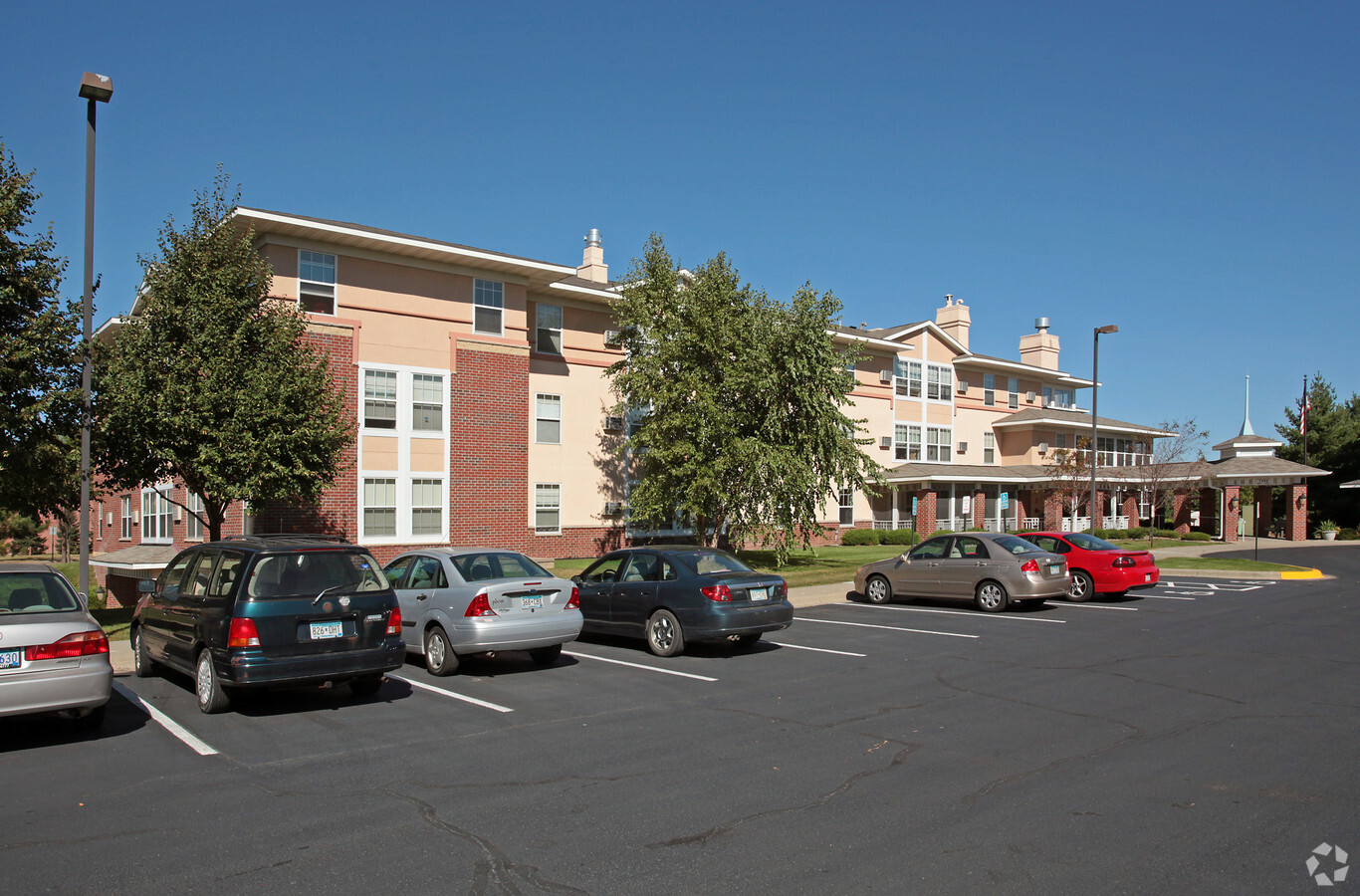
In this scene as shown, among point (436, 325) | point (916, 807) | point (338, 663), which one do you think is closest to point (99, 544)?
point (436, 325)

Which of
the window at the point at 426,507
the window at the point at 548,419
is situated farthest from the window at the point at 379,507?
the window at the point at 548,419

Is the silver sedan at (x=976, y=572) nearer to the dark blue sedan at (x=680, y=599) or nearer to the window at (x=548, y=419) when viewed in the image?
the dark blue sedan at (x=680, y=599)

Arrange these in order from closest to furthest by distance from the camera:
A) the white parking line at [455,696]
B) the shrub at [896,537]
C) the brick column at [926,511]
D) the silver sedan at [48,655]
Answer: the silver sedan at [48,655]
the white parking line at [455,696]
the shrub at [896,537]
the brick column at [926,511]

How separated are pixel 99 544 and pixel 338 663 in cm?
3281

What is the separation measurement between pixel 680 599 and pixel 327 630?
15.5 ft

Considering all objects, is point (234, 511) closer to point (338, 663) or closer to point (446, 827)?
point (338, 663)

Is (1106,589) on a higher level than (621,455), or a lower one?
lower

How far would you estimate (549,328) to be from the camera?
96.8ft

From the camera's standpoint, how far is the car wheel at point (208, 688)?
878cm

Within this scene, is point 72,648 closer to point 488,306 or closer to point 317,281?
point 317,281

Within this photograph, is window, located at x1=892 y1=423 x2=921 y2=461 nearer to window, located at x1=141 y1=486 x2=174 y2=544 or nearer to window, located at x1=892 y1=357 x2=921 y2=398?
window, located at x1=892 y1=357 x2=921 y2=398

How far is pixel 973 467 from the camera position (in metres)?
45.2

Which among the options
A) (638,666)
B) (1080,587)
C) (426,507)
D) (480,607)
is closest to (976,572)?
(1080,587)

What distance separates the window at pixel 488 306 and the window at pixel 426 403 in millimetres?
2134
